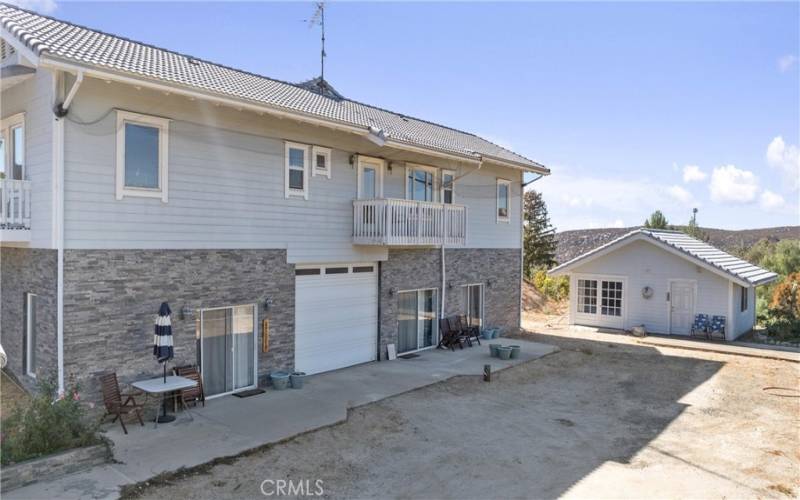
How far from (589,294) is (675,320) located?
3.43 m

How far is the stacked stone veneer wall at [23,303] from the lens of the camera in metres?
9.01

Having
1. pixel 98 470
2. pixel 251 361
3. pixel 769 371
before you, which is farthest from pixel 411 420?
pixel 769 371

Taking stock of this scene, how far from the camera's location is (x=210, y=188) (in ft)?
35.7

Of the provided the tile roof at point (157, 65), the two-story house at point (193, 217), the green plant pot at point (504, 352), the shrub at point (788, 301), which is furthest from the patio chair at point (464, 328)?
the shrub at point (788, 301)

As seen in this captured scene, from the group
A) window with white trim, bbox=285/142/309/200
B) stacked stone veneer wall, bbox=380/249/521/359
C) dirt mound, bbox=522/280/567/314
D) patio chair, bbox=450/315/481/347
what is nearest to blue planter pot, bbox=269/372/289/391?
stacked stone veneer wall, bbox=380/249/521/359

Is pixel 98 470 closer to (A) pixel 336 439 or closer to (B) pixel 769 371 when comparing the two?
(A) pixel 336 439

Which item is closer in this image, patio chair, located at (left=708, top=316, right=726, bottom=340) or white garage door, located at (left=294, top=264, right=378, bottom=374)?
white garage door, located at (left=294, top=264, right=378, bottom=374)

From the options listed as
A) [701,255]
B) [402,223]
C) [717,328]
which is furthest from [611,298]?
[402,223]

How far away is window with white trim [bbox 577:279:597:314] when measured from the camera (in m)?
22.8

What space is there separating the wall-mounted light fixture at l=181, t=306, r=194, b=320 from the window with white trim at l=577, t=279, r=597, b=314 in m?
17.0

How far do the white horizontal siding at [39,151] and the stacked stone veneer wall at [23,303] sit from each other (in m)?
0.43

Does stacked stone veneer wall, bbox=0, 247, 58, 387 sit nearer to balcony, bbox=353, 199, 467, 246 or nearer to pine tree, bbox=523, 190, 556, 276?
balcony, bbox=353, 199, 467, 246

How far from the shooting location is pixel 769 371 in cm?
1530

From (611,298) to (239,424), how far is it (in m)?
17.2
